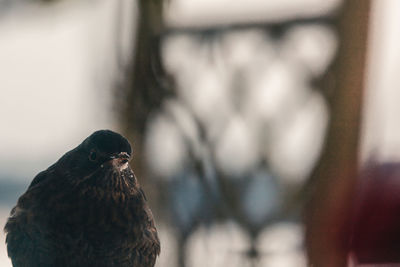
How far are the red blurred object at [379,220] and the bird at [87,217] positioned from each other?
1.25 feet

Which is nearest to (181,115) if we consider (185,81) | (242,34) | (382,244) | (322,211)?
(185,81)

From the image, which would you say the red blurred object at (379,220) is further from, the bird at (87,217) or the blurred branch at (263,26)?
the blurred branch at (263,26)

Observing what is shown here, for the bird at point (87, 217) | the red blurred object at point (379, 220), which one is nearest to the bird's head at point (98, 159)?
the bird at point (87, 217)

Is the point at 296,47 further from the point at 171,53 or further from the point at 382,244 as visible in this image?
the point at 382,244

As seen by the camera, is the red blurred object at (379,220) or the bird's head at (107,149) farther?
the bird's head at (107,149)

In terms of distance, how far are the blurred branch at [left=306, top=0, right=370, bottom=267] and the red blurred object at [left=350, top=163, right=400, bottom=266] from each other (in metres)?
0.35

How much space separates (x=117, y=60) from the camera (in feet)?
2.99

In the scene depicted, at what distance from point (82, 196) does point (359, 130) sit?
0.47 meters

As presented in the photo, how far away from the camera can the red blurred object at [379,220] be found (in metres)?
0.52

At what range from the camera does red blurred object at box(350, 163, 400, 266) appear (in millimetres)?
524

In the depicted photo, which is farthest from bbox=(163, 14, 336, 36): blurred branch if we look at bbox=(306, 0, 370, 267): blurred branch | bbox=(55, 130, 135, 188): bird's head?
bbox=(55, 130, 135, 188): bird's head

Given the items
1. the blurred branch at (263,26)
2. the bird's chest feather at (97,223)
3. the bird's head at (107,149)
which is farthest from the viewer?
the blurred branch at (263,26)

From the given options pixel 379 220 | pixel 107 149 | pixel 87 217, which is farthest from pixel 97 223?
pixel 379 220

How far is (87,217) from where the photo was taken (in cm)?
88
